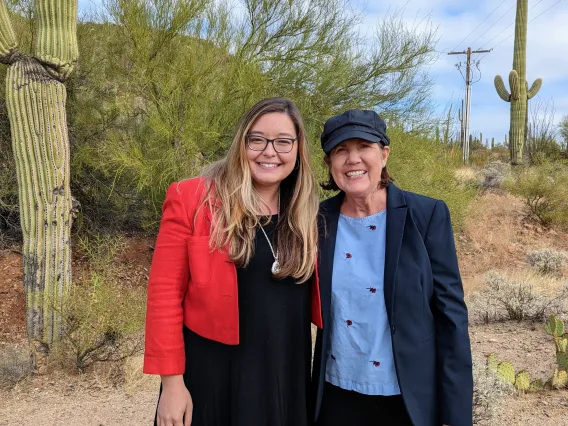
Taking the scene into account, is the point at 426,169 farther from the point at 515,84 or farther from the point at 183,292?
the point at 515,84

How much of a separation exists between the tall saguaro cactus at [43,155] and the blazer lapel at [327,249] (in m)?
4.55

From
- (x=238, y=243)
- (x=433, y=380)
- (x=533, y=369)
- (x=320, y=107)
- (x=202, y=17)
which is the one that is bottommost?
(x=533, y=369)

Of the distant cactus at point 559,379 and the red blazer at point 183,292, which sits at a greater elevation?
the red blazer at point 183,292

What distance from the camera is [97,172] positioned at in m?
8.76

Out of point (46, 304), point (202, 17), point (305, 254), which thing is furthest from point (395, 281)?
point (202, 17)

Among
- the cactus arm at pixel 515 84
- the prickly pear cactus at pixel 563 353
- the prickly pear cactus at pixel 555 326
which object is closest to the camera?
the prickly pear cactus at pixel 563 353

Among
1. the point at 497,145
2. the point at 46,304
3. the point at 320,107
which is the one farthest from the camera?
the point at 497,145

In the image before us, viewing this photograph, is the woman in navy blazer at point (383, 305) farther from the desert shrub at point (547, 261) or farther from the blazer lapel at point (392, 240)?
the desert shrub at point (547, 261)

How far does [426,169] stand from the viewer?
9.57m

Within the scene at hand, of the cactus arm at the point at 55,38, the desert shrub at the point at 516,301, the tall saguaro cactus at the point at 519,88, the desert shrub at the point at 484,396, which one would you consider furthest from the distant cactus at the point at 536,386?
the tall saguaro cactus at the point at 519,88

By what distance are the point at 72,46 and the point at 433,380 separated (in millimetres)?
5807

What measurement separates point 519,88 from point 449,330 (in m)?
18.0

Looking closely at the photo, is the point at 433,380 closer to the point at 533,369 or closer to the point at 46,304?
the point at 533,369

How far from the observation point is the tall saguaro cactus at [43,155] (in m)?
5.81
